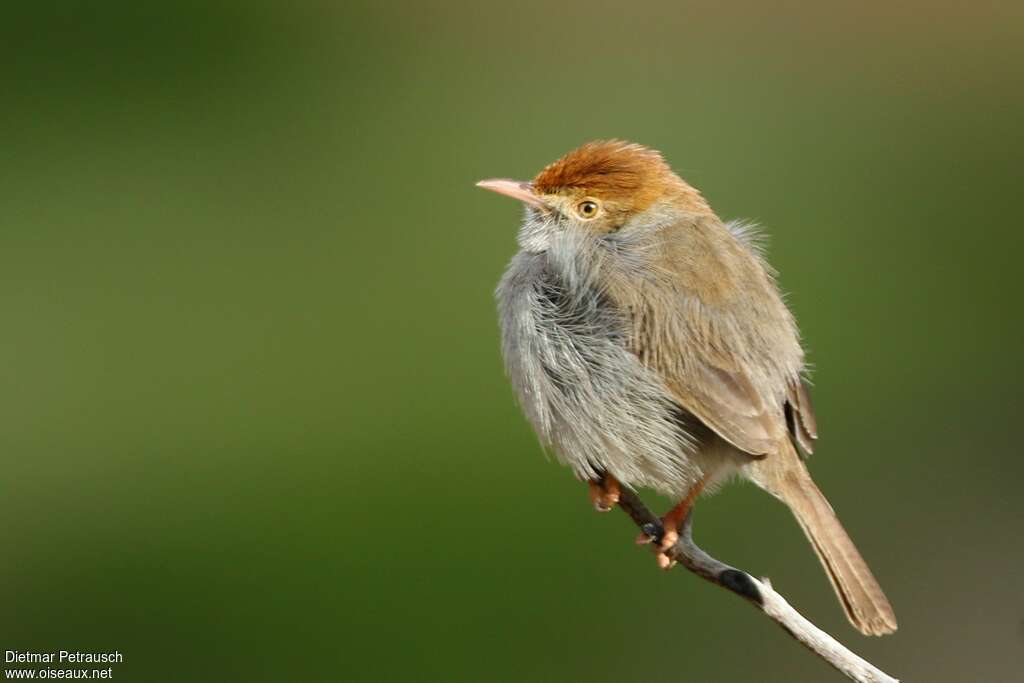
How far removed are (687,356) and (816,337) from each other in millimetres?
6098

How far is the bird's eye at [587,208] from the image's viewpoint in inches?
202

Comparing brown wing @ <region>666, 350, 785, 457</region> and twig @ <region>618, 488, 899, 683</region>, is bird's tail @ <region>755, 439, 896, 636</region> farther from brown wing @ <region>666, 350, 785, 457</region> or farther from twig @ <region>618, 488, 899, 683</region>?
twig @ <region>618, 488, 899, 683</region>

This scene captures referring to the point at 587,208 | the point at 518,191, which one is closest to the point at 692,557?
the point at 587,208

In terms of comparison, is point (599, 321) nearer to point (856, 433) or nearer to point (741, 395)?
point (741, 395)

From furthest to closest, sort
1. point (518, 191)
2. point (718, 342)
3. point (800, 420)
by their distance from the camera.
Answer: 1. point (518, 191)
2. point (800, 420)
3. point (718, 342)

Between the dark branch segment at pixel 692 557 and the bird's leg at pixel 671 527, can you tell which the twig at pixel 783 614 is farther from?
the bird's leg at pixel 671 527

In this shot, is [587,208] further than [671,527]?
Yes

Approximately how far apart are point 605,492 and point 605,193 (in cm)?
116

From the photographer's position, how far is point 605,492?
479 cm

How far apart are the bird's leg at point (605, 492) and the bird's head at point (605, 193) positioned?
95cm

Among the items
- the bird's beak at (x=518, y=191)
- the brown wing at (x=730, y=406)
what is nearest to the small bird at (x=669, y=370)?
the brown wing at (x=730, y=406)

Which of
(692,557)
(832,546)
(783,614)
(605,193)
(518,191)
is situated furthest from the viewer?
(518,191)

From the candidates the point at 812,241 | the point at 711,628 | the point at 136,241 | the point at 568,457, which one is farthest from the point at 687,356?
the point at 136,241

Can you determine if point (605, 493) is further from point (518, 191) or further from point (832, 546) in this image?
point (518, 191)
